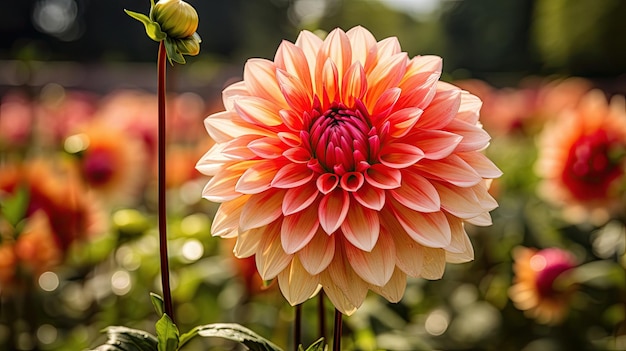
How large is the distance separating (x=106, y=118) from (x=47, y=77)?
8.97 feet

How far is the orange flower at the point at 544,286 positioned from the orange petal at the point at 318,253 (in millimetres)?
943

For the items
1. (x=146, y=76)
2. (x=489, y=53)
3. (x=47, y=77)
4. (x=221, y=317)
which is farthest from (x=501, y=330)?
(x=489, y=53)

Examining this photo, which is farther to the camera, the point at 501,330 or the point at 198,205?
the point at 198,205

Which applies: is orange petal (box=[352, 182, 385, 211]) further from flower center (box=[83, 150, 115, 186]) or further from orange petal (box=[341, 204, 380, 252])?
flower center (box=[83, 150, 115, 186])

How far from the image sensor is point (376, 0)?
24.5m

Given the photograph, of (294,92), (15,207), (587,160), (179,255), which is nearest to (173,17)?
(294,92)

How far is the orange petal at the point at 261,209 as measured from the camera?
0.60 meters

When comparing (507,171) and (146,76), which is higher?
(507,171)

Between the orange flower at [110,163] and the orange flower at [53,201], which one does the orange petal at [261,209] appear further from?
the orange flower at [110,163]

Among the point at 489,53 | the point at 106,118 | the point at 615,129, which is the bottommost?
the point at 489,53

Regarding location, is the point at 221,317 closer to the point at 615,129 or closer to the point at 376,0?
the point at 615,129

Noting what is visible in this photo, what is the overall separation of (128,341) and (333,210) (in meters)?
0.23

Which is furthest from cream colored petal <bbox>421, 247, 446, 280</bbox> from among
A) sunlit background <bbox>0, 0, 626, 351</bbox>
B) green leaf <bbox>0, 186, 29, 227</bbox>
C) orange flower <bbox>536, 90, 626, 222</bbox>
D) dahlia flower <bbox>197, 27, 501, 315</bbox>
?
orange flower <bbox>536, 90, 626, 222</bbox>

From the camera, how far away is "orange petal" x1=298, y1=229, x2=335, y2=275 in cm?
58
